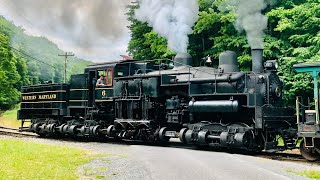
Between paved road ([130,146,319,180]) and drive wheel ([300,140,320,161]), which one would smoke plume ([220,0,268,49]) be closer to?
drive wheel ([300,140,320,161])

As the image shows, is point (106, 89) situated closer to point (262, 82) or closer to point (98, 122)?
point (98, 122)

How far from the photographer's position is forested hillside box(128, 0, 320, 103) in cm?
1838

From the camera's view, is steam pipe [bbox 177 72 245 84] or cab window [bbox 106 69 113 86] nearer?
steam pipe [bbox 177 72 245 84]

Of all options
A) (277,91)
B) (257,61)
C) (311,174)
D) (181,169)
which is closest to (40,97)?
(257,61)

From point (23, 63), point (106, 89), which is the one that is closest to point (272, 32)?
point (106, 89)

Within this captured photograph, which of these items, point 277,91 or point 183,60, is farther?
point 183,60

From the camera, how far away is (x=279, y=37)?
2141 cm

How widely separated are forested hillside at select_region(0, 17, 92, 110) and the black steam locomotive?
80.4 feet

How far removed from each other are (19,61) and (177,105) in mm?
57581

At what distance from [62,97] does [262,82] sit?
12.2 m

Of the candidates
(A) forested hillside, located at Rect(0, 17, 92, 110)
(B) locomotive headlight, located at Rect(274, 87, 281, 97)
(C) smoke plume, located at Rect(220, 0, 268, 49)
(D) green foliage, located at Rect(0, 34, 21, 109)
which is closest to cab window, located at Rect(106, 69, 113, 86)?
(C) smoke plume, located at Rect(220, 0, 268, 49)

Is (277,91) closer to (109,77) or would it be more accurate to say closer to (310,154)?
(310,154)

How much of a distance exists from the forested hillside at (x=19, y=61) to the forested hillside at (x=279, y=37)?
2634cm

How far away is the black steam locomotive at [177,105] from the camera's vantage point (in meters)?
14.8
